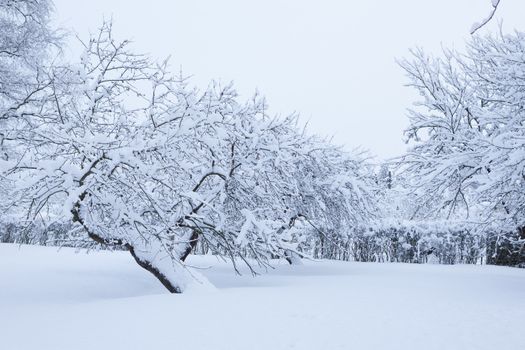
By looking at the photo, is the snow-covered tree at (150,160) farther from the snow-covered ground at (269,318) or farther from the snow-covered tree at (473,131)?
the snow-covered tree at (473,131)

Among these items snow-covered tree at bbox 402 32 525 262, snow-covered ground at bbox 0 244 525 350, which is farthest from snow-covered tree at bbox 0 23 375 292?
snow-covered tree at bbox 402 32 525 262

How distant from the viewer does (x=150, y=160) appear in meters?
6.43

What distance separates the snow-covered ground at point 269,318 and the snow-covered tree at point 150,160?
0.97 meters

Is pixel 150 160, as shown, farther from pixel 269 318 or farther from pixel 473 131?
pixel 473 131

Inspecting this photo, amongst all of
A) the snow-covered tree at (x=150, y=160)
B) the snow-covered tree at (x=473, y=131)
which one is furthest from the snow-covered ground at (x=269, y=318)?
the snow-covered tree at (x=473, y=131)

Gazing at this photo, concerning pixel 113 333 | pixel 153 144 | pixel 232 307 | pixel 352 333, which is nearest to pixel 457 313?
pixel 352 333

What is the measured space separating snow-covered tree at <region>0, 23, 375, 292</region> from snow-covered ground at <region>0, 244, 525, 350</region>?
973 mm

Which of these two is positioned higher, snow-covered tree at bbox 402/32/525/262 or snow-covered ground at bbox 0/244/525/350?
snow-covered tree at bbox 402/32/525/262

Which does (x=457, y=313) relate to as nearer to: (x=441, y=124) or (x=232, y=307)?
(x=232, y=307)

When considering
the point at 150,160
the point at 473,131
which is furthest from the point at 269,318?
the point at 473,131

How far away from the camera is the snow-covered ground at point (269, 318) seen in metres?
3.69

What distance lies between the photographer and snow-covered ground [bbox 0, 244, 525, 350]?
12.1 feet

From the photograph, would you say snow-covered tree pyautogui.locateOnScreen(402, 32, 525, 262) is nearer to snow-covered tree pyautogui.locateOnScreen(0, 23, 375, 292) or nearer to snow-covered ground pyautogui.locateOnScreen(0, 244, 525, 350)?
snow-covered ground pyautogui.locateOnScreen(0, 244, 525, 350)

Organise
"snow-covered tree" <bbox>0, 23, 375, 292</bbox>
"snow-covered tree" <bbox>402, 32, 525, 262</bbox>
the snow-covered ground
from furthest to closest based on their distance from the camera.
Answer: "snow-covered tree" <bbox>402, 32, 525, 262</bbox> < "snow-covered tree" <bbox>0, 23, 375, 292</bbox> < the snow-covered ground
